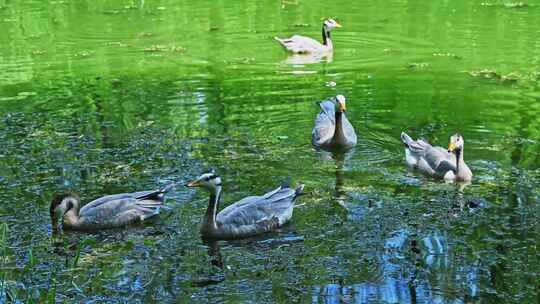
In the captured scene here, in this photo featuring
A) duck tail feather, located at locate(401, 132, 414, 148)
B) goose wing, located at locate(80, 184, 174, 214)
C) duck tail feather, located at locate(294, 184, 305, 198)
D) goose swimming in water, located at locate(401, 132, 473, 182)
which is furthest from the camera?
duck tail feather, located at locate(401, 132, 414, 148)

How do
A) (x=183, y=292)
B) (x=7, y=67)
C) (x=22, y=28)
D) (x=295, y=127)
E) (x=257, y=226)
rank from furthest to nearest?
(x=22, y=28)
(x=7, y=67)
(x=295, y=127)
(x=257, y=226)
(x=183, y=292)

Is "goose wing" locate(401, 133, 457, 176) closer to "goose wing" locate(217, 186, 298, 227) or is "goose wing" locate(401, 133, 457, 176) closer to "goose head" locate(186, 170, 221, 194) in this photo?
"goose wing" locate(217, 186, 298, 227)

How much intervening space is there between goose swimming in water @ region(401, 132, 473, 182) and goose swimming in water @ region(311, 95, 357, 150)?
94cm

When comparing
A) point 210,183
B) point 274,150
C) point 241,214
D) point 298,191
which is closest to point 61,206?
point 210,183

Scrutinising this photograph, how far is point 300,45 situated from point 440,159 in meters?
7.94

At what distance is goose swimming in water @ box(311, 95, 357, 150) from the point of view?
12.0 metres

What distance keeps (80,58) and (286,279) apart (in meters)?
11.7

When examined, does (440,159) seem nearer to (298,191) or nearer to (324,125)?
(298,191)

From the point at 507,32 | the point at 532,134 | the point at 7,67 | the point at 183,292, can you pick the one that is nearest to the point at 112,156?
the point at 183,292

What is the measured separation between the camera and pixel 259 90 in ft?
50.3

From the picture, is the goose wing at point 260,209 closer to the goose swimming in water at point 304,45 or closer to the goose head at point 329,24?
the goose swimming in water at point 304,45

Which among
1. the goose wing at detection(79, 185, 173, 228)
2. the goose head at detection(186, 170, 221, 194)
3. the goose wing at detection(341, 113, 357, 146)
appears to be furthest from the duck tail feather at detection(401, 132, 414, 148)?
the goose wing at detection(79, 185, 173, 228)

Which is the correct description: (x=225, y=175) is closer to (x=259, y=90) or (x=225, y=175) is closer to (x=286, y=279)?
(x=286, y=279)

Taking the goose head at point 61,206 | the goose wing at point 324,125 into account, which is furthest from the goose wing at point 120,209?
the goose wing at point 324,125
